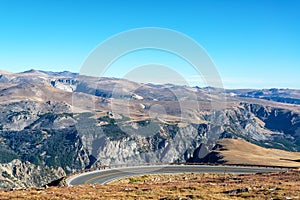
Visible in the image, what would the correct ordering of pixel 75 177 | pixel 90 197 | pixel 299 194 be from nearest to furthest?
pixel 299 194
pixel 90 197
pixel 75 177

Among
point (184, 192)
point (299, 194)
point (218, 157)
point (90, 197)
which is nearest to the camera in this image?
point (299, 194)

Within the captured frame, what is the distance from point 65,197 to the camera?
40.9 meters

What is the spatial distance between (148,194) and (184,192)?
4886 millimetres

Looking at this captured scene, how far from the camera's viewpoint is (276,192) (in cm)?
4006

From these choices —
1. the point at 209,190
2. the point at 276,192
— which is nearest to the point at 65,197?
the point at 209,190

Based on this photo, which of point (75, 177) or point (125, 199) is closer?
point (125, 199)

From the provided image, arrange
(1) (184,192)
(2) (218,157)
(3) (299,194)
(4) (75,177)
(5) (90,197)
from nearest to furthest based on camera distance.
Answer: (3) (299,194) → (5) (90,197) → (1) (184,192) → (4) (75,177) → (2) (218,157)

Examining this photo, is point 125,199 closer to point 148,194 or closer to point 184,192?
point 148,194

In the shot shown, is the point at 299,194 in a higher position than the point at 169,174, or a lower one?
higher

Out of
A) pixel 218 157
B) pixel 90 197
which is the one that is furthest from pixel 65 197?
pixel 218 157

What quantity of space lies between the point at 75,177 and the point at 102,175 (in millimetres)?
7715

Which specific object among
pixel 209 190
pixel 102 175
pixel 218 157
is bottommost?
pixel 218 157

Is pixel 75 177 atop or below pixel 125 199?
below

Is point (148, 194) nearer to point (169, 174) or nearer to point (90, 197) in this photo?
point (90, 197)
